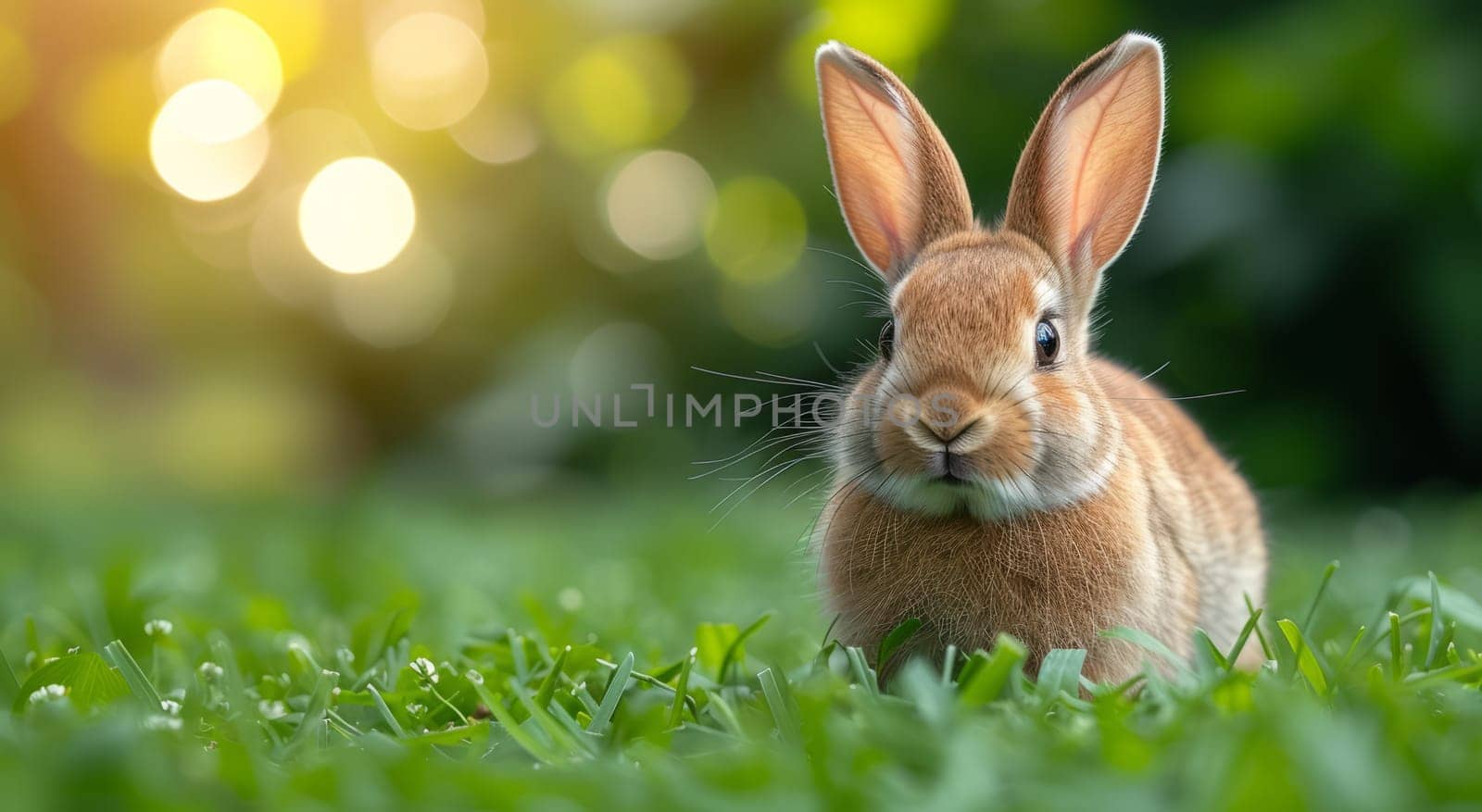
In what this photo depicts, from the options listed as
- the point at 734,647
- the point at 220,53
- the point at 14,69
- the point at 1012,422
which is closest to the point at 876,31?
the point at 220,53

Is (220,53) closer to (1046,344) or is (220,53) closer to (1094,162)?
(1094,162)

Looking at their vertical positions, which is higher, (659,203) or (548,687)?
(659,203)

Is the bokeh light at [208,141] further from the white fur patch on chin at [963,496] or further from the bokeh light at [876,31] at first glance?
the white fur patch on chin at [963,496]

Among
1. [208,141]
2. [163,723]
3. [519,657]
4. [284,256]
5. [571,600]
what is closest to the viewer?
[163,723]

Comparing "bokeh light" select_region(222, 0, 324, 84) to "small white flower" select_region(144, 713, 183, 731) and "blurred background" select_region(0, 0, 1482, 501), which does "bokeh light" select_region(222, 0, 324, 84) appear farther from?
"small white flower" select_region(144, 713, 183, 731)

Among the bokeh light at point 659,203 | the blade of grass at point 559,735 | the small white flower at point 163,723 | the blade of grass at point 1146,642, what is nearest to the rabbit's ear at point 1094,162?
the blade of grass at point 1146,642

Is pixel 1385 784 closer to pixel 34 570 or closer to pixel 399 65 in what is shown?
pixel 34 570
